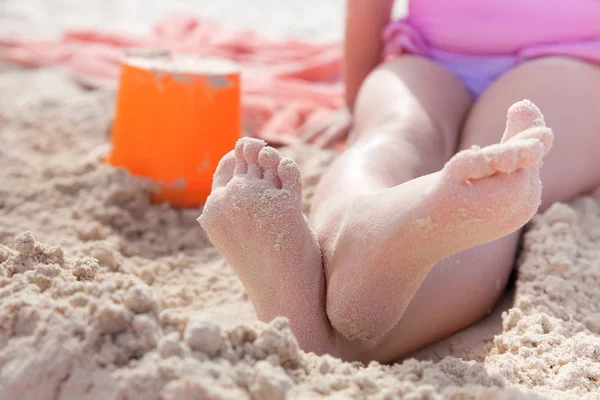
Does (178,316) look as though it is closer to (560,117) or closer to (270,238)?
(270,238)

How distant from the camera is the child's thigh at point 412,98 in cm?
111

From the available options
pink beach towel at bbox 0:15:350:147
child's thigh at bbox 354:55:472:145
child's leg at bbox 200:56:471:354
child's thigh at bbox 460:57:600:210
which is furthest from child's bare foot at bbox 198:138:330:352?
pink beach towel at bbox 0:15:350:147

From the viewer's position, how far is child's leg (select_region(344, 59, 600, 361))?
880 millimetres

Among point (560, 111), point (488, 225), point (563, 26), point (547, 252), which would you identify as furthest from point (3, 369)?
point (563, 26)

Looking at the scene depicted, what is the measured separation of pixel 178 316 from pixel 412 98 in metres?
0.67

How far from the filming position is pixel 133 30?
316 centimetres

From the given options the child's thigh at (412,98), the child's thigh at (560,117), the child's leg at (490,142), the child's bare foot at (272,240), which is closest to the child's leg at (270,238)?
the child's bare foot at (272,240)

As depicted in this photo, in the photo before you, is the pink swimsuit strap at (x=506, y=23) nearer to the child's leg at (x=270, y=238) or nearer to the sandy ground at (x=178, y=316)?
the sandy ground at (x=178, y=316)

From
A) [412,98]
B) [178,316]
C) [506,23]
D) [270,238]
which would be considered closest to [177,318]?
[178,316]

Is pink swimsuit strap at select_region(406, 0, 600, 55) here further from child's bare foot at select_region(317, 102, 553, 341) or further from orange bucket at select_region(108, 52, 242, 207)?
child's bare foot at select_region(317, 102, 553, 341)

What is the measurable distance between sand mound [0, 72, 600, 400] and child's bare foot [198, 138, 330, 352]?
0.08m

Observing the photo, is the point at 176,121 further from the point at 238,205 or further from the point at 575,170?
the point at 575,170

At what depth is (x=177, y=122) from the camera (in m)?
1.34

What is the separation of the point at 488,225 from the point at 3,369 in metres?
0.50
